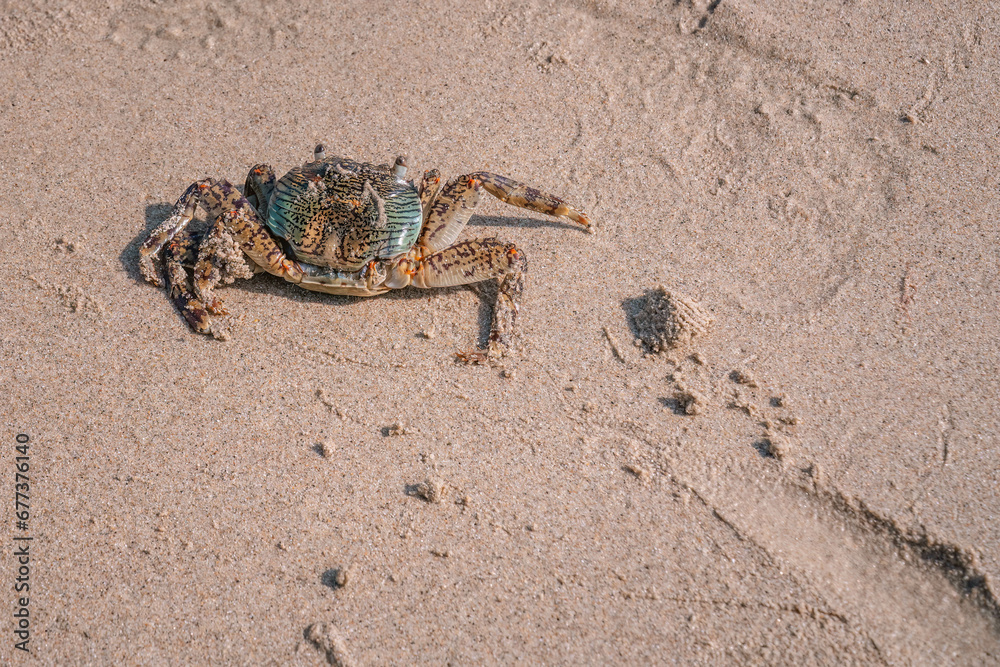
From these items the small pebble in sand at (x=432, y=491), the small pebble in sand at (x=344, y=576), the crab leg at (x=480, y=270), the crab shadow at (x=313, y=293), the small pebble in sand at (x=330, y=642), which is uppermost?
the crab leg at (x=480, y=270)

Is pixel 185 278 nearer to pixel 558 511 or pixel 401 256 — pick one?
pixel 401 256

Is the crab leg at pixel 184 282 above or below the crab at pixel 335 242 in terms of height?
below

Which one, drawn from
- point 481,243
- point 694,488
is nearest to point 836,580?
point 694,488

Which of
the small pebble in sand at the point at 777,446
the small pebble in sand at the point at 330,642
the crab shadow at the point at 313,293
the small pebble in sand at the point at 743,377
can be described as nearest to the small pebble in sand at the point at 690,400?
the small pebble in sand at the point at 743,377

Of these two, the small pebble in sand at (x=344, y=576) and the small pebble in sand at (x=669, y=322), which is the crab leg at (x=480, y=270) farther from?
the small pebble in sand at (x=344, y=576)

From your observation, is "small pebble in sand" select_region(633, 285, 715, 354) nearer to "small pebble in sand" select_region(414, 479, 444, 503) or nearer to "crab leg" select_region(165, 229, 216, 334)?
"small pebble in sand" select_region(414, 479, 444, 503)
